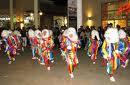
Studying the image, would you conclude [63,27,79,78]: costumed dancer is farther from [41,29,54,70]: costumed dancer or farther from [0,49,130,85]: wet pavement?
[41,29,54,70]: costumed dancer

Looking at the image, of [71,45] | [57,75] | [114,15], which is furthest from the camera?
[114,15]

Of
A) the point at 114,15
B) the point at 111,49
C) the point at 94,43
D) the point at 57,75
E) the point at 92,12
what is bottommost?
the point at 57,75

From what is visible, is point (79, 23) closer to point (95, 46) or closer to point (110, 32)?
point (95, 46)

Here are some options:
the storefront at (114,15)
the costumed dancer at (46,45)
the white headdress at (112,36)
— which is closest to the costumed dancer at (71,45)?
the white headdress at (112,36)

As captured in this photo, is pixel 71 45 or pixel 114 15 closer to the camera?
pixel 71 45

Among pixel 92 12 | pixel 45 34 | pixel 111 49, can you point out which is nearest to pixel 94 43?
pixel 45 34

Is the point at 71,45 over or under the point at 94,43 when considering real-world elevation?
over

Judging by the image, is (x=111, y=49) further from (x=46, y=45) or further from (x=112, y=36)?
(x=46, y=45)

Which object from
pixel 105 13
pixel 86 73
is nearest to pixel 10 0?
pixel 105 13

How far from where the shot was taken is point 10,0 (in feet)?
137

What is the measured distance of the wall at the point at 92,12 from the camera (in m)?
30.5

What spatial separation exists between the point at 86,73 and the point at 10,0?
29480mm

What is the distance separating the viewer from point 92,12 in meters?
31.0

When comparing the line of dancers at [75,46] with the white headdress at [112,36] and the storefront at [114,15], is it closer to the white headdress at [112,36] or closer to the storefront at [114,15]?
the white headdress at [112,36]
